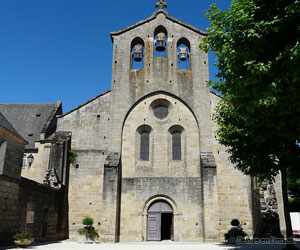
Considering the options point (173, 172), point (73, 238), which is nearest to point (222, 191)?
point (173, 172)

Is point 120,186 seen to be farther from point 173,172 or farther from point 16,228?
point 16,228

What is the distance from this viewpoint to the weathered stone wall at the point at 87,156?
18.6m

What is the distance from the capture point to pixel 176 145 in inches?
784

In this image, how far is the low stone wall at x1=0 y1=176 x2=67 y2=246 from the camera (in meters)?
12.9

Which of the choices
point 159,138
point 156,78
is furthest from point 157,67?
point 159,138

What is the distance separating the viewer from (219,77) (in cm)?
988

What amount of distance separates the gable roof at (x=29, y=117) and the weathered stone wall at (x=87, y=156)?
5277mm

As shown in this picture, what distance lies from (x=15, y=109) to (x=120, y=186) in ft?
47.9

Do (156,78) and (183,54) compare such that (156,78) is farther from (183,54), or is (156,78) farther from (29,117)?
(29,117)

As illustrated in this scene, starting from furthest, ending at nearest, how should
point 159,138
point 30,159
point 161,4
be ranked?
point 161,4 < point 30,159 < point 159,138

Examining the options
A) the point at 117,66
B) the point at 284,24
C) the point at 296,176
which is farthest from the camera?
the point at 117,66

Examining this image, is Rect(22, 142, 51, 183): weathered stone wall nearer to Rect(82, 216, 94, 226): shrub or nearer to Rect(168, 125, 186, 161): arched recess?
Rect(82, 216, 94, 226): shrub

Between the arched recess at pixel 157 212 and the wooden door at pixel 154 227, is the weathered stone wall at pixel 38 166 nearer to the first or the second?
the arched recess at pixel 157 212

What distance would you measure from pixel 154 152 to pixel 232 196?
5551 mm
